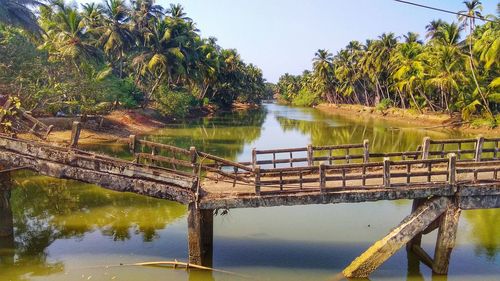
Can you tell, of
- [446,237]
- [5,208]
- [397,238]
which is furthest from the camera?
[5,208]

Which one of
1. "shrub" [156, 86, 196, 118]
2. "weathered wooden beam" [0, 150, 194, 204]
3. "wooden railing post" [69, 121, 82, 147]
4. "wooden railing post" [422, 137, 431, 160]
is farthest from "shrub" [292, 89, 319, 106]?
"weathered wooden beam" [0, 150, 194, 204]

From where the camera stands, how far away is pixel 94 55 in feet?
144

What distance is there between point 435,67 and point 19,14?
49961 mm

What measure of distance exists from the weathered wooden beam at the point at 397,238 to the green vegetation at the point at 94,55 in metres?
27.5

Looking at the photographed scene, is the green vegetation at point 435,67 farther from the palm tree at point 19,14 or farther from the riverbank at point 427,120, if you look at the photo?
the palm tree at point 19,14

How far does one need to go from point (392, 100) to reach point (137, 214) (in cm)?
7713

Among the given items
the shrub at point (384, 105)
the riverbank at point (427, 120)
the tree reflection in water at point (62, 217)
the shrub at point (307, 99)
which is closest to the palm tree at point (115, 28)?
the tree reflection in water at point (62, 217)

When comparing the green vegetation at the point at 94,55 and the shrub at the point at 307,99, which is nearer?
the green vegetation at the point at 94,55

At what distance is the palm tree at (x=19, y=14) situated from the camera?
30.7 m

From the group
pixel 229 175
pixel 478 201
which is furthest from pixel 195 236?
pixel 478 201

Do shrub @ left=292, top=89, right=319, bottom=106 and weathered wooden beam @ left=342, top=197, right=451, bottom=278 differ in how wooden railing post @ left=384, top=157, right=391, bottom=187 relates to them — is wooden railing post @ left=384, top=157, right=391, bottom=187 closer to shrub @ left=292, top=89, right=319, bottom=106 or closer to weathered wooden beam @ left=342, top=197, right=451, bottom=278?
weathered wooden beam @ left=342, top=197, right=451, bottom=278

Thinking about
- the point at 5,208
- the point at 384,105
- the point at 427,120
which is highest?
the point at 384,105

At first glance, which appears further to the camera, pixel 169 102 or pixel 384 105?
pixel 384 105

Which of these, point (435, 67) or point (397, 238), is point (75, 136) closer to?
point (397, 238)
